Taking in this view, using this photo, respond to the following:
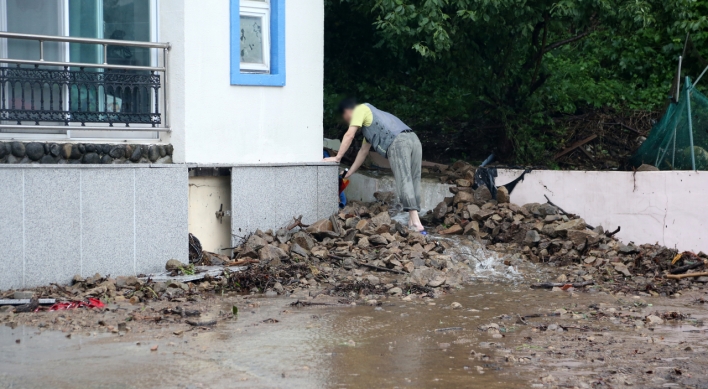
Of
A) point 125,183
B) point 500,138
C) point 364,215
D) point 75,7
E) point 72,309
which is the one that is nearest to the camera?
point 72,309

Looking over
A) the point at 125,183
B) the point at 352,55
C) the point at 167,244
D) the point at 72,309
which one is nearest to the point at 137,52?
the point at 125,183

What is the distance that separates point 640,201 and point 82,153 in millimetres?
6636

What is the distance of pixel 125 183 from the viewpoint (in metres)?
8.18

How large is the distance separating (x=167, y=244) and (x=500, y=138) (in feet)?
21.1

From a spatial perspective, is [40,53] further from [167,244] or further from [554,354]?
[554,354]

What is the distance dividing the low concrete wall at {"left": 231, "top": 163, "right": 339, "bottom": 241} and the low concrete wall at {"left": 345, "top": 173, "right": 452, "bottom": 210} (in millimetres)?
1397

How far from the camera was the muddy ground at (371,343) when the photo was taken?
512 cm

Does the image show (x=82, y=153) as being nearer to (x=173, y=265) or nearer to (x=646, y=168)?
(x=173, y=265)

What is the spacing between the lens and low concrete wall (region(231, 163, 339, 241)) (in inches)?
363

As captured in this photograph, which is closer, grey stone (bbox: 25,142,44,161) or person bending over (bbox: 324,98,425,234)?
grey stone (bbox: 25,142,44,161)

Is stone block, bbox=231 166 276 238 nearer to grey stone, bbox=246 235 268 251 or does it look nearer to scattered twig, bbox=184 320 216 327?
grey stone, bbox=246 235 268 251

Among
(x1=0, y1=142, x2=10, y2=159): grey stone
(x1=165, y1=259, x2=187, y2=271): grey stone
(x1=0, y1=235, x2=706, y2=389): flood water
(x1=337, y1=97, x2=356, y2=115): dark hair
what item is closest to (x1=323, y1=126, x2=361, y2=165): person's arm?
(x1=337, y1=97, x2=356, y2=115): dark hair

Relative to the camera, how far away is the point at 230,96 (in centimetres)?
917

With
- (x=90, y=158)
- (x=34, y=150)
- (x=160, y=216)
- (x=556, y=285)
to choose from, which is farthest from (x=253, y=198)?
(x=556, y=285)
